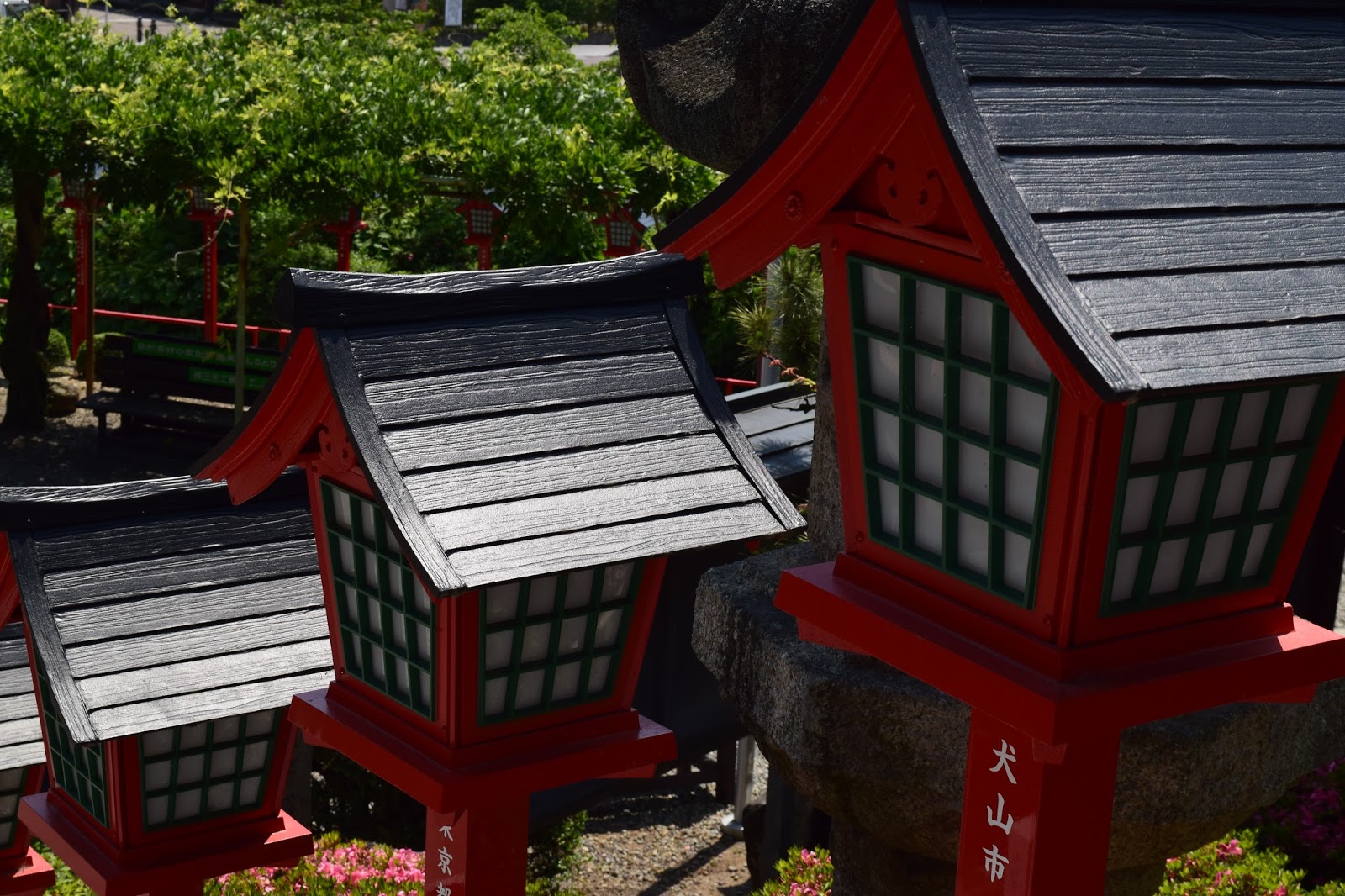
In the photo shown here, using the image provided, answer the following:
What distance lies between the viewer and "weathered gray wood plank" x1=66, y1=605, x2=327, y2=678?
4.32 m

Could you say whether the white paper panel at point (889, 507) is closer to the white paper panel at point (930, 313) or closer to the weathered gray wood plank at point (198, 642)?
the white paper panel at point (930, 313)

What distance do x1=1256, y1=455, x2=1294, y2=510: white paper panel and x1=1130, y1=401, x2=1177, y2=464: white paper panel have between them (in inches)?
12.4

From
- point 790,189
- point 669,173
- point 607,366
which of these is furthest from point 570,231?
point 790,189

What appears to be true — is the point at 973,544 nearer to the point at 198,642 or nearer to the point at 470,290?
the point at 470,290

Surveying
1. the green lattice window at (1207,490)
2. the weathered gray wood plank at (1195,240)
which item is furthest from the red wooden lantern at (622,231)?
the weathered gray wood plank at (1195,240)

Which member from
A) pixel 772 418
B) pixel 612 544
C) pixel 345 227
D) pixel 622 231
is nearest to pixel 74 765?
pixel 612 544

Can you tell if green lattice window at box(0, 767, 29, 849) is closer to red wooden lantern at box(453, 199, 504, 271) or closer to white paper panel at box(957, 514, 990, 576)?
white paper panel at box(957, 514, 990, 576)

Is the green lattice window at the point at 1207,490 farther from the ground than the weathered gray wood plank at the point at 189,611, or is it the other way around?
the green lattice window at the point at 1207,490

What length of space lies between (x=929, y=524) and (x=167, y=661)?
245cm

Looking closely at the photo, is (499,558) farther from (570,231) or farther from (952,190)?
(570,231)

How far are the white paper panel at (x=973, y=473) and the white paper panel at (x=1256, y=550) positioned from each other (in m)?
0.52

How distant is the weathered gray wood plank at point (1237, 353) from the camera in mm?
2113

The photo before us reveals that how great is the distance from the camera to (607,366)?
3.64 m

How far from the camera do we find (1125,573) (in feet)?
8.77
